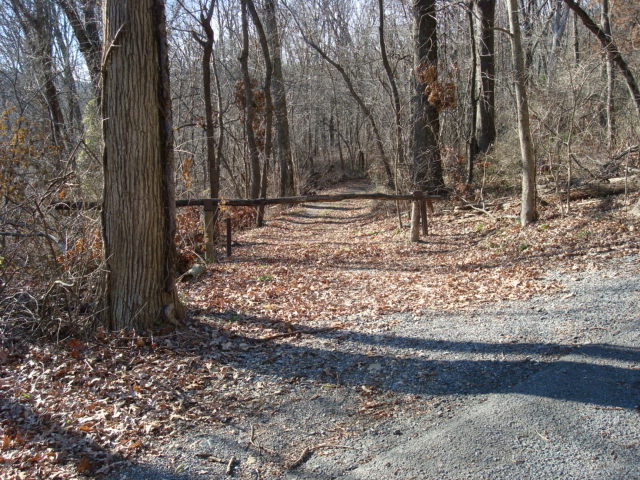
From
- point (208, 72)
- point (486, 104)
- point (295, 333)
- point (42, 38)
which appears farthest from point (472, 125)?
point (42, 38)

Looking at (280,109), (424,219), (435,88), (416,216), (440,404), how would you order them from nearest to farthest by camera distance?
(440,404) < (416,216) < (424,219) < (435,88) < (280,109)

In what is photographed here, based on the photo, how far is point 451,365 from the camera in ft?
15.3

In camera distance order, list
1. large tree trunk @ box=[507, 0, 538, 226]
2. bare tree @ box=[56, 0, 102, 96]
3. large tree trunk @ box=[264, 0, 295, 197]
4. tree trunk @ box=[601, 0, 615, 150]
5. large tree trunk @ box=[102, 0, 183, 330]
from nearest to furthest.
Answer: large tree trunk @ box=[102, 0, 183, 330]
large tree trunk @ box=[507, 0, 538, 226]
tree trunk @ box=[601, 0, 615, 150]
bare tree @ box=[56, 0, 102, 96]
large tree trunk @ box=[264, 0, 295, 197]

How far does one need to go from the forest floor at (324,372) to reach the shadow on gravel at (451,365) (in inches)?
0.8

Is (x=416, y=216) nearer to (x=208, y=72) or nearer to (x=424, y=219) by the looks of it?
(x=424, y=219)

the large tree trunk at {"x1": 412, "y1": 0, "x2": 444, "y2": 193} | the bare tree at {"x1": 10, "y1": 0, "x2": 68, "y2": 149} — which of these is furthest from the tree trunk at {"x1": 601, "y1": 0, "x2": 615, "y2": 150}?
the bare tree at {"x1": 10, "y1": 0, "x2": 68, "y2": 149}

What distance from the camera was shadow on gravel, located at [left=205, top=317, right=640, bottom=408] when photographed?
13.3ft

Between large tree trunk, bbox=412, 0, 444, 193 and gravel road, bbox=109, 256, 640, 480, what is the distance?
842 cm

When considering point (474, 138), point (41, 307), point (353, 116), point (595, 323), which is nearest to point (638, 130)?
point (474, 138)

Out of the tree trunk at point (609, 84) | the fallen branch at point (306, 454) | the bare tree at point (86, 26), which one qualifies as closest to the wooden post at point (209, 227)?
the bare tree at point (86, 26)

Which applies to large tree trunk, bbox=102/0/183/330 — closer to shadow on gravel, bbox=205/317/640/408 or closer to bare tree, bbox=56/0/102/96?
shadow on gravel, bbox=205/317/640/408

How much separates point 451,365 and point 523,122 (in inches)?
256

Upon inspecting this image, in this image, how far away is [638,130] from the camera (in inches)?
435

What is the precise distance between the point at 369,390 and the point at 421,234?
801cm
